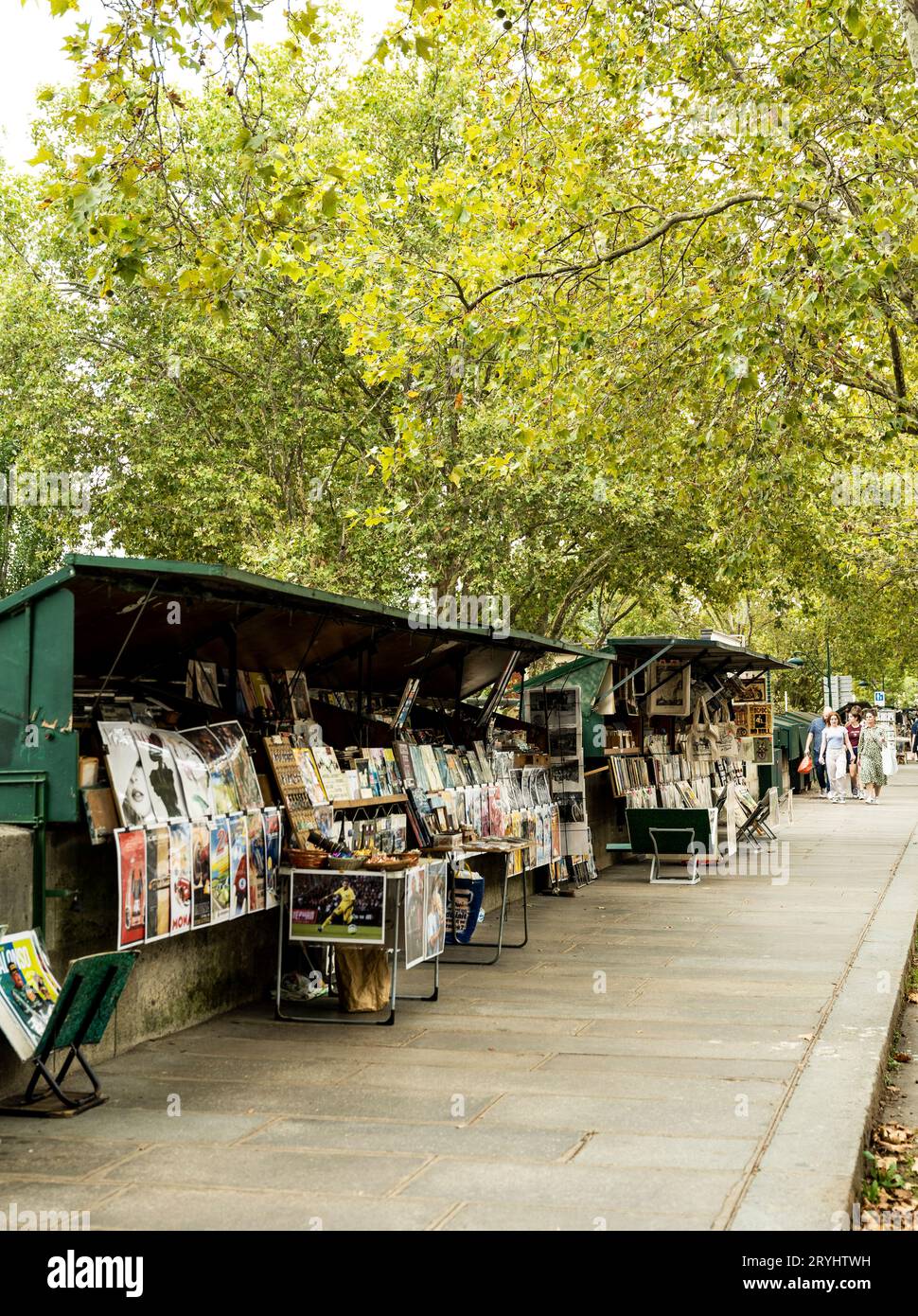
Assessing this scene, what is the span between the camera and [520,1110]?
569 cm

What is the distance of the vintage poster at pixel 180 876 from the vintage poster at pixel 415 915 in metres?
1.27

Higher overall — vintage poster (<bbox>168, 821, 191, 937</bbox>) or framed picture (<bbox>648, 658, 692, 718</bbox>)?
framed picture (<bbox>648, 658, 692, 718</bbox>)

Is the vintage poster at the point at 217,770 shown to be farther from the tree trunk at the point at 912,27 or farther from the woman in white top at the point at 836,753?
the woman in white top at the point at 836,753

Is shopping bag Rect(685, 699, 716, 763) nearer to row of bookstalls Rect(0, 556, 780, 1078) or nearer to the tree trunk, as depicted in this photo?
row of bookstalls Rect(0, 556, 780, 1078)

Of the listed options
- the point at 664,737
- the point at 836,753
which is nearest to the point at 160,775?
the point at 664,737

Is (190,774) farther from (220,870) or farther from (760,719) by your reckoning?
(760,719)

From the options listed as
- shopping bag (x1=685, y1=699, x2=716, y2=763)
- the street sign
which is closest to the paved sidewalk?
shopping bag (x1=685, y1=699, x2=716, y2=763)

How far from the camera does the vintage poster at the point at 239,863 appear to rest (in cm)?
710

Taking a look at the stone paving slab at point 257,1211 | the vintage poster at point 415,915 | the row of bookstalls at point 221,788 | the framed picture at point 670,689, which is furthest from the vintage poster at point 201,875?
the framed picture at point 670,689

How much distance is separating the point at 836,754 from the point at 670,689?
12.7 meters

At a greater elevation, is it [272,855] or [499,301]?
[499,301]

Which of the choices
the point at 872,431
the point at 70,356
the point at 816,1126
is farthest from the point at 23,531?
the point at 816,1126

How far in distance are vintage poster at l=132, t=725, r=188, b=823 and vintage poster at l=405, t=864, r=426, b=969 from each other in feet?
4.45

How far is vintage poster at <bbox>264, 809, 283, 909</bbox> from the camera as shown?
7.50 m
